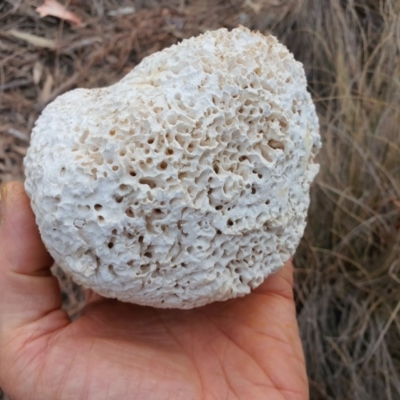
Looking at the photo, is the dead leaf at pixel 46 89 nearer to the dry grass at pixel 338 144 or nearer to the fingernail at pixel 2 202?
the dry grass at pixel 338 144

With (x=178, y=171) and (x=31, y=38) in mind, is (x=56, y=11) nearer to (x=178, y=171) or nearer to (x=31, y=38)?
(x=31, y=38)

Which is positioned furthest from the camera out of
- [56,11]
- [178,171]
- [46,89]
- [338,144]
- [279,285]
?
[56,11]

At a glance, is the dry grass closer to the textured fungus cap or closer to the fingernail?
the textured fungus cap

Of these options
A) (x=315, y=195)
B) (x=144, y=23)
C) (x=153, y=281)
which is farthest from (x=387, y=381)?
(x=144, y=23)

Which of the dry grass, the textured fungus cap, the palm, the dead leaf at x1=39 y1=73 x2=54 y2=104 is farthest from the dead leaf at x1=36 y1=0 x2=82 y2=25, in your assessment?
the palm

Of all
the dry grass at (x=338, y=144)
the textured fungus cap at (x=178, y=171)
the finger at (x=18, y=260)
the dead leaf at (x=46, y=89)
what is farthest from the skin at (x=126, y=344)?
the dead leaf at (x=46, y=89)

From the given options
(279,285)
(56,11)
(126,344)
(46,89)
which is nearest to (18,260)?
(126,344)
